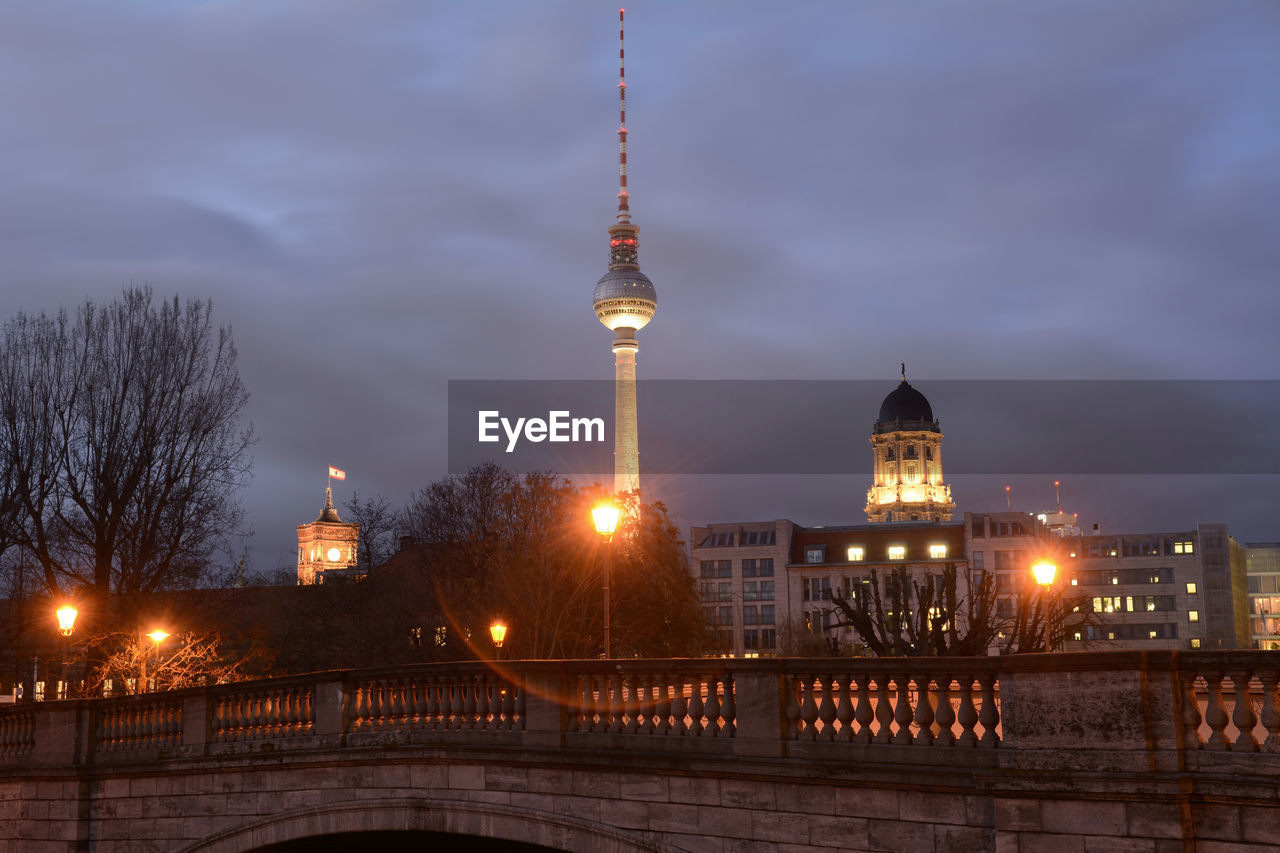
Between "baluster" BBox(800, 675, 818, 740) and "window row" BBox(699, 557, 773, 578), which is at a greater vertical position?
"window row" BBox(699, 557, 773, 578)

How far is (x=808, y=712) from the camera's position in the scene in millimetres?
13875

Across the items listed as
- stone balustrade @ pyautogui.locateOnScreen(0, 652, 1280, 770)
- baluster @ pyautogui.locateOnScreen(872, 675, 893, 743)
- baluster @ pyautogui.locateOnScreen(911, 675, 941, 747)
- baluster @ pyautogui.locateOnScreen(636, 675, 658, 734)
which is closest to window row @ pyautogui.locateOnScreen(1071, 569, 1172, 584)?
stone balustrade @ pyautogui.locateOnScreen(0, 652, 1280, 770)

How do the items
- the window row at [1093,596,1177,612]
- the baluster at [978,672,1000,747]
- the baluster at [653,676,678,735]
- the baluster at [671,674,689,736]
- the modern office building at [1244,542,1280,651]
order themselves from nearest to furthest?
the baluster at [978,672,1000,747] → the baluster at [671,674,689,736] → the baluster at [653,676,678,735] → the window row at [1093,596,1177,612] → the modern office building at [1244,542,1280,651]

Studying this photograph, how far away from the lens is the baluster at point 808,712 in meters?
13.9

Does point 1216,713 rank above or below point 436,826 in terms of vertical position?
above

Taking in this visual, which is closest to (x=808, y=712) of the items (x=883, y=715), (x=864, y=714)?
(x=864, y=714)

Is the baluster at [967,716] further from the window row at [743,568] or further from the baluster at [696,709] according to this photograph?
the window row at [743,568]

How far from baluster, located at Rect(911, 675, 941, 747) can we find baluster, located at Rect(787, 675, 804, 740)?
148cm

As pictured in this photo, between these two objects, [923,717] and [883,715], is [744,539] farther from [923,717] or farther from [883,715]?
[923,717]

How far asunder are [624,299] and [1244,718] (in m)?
180

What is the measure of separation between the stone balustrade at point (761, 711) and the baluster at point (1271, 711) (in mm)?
→ 16

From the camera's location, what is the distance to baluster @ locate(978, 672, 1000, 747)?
12.5m

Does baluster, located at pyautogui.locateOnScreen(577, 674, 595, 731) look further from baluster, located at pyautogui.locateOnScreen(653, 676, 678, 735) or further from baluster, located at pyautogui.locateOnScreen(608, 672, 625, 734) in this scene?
baluster, located at pyautogui.locateOnScreen(653, 676, 678, 735)

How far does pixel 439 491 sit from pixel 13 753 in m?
39.5
